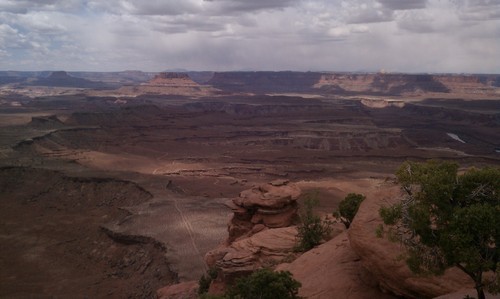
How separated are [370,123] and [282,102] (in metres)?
43.1

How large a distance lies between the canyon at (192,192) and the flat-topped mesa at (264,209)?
8cm

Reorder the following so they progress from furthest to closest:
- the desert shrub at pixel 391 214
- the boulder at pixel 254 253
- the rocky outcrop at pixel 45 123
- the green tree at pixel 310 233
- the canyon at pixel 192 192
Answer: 1. the rocky outcrop at pixel 45 123
2. the green tree at pixel 310 233
3. the boulder at pixel 254 253
4. the canyon at pixel 192 192
5. the desert shrub at pixel 391 214

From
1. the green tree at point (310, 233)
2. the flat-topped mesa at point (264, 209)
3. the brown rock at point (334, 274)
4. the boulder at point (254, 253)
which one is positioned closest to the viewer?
the brown rock at point (334, 274)

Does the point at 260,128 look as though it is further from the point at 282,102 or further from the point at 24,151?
the point at 24,151

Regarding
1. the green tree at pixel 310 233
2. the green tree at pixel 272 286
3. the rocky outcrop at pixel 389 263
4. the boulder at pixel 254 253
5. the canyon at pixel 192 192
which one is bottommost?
the canyon at pixel 192 192

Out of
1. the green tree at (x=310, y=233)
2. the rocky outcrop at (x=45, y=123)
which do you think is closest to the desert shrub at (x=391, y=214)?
the green tree at (x=310, y=233)

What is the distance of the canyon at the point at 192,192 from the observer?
59.3 feet

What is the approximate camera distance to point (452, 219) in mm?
8797

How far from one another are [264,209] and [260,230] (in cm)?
117

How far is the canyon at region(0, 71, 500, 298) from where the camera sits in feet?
59.3

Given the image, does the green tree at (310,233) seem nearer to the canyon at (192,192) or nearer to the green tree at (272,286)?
the canyon at (192,192)

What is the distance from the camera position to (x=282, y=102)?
6107 inches

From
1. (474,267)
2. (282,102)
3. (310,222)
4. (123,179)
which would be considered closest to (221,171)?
(123,179)

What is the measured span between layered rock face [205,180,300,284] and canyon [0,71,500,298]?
0.27ft
